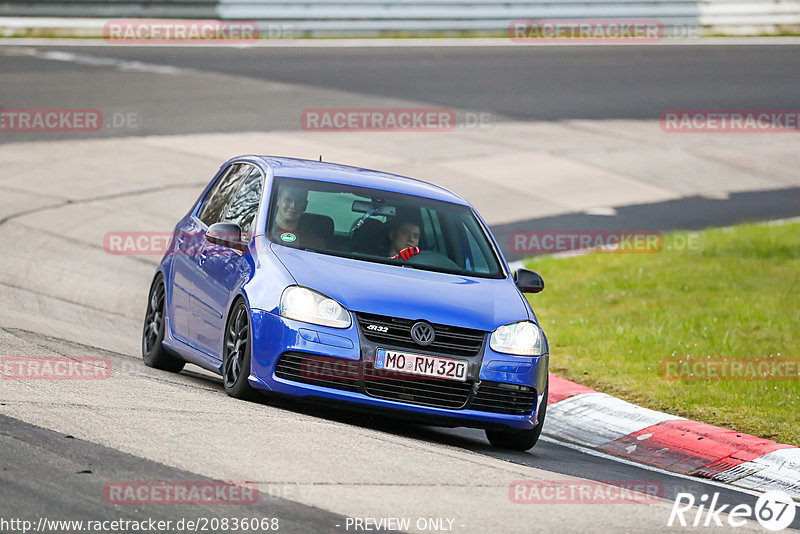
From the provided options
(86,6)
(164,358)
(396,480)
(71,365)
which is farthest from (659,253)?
(86,6)

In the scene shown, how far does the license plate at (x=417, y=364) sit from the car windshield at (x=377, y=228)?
1.00 meters

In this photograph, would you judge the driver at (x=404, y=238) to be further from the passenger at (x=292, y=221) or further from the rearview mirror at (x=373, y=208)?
the passenger at (x=292, y=221)

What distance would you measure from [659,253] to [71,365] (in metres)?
9.80

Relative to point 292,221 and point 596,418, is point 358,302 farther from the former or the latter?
point 596,418

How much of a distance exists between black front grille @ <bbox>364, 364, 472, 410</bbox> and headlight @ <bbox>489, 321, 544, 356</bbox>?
321 mm

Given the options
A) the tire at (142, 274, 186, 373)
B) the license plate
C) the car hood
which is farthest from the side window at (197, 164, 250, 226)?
the license plate

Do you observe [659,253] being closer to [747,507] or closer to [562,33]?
[747,507]

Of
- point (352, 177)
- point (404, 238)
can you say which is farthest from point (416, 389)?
point (352, 177)

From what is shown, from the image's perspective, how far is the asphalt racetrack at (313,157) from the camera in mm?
6273

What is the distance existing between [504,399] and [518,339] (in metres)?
0.38

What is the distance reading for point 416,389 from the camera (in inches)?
310

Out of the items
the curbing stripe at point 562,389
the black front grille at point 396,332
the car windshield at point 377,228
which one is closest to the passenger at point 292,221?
the car windshield at point 377,228

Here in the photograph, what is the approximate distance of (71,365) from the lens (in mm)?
8672

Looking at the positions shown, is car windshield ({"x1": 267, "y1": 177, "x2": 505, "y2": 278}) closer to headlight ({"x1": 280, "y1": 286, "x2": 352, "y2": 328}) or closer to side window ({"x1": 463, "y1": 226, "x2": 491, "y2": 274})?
side window ({"x1": 463, "y1": 226, "x2": 491, "y2": 274})
